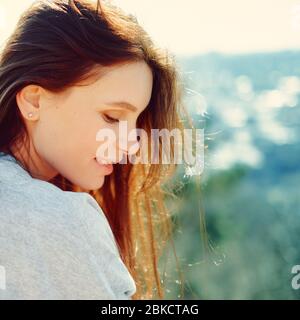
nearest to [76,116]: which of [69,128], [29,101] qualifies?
[69,128]

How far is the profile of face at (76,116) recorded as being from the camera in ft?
6.31

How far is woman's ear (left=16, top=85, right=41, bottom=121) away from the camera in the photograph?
1939mm

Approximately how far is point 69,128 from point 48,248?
45 centimetres

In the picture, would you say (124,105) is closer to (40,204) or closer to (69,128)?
(69,128)

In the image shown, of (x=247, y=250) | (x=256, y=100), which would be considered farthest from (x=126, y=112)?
(x=256, y=100)

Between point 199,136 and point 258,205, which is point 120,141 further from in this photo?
point 258,205

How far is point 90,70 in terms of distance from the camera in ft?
6.33

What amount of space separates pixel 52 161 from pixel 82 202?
1.09ft

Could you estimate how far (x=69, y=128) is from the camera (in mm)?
1945

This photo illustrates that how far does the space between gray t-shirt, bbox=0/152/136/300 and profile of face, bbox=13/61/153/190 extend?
31cm

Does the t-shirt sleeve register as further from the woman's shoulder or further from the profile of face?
the profile of face
